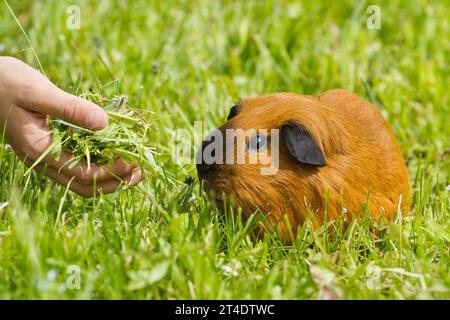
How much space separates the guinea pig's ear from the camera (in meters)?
3.12

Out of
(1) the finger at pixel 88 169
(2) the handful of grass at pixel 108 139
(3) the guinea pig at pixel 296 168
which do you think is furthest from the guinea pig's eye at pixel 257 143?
(1) the finger at pixel 88 169

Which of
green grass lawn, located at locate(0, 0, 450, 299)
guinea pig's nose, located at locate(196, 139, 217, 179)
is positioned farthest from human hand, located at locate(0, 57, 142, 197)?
guinea pig's nose, located at locate(196, 139, 217, 179)

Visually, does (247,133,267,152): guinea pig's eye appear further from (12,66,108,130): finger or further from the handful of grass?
(12,66,108,130): finger

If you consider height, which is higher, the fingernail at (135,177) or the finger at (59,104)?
the finger at (59,104)

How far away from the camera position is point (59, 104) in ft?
10.00

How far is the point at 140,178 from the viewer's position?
3.39 metres

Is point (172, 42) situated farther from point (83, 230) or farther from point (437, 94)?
point (83, 230)

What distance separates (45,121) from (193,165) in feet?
3.27

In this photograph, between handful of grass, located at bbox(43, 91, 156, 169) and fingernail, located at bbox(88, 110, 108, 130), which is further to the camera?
handful of grass, located at bbox(43, 91, 156, 169)

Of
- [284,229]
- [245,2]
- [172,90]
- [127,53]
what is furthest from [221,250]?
[245,2]

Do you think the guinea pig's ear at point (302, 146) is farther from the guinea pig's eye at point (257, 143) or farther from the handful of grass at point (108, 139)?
the handful of grass at point (108, 139)

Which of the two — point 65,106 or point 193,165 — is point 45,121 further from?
point 193,165

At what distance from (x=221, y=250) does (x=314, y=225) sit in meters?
0.44

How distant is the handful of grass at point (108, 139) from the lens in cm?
320
